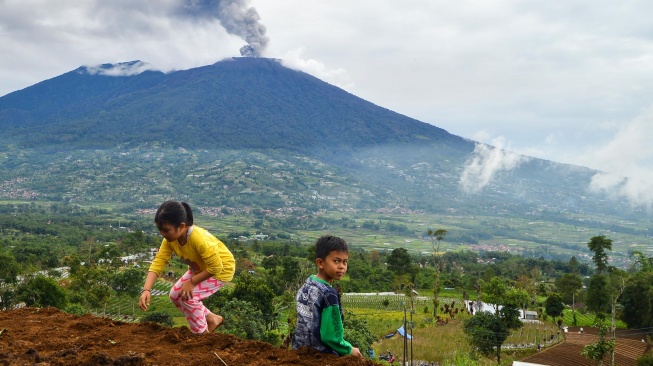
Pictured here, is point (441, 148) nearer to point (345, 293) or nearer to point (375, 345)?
point (345, 293)

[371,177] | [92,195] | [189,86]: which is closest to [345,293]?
[92,195]

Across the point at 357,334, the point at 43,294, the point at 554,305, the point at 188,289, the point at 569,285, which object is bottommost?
the point at 554,305

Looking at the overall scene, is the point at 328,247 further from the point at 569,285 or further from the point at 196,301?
the point at 569,285

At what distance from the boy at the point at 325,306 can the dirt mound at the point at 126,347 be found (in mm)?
74

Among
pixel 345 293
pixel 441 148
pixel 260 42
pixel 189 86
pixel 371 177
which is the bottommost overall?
pixel 345 293

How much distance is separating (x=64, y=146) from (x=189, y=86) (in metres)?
46.7

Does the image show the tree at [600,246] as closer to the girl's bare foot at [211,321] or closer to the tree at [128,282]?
the tree at [128,282]

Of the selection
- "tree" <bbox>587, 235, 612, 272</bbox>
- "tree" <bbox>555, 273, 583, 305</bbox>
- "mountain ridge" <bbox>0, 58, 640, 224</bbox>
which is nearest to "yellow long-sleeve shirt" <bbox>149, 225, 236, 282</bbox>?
Answer: "tree" <bbox>587, 235, 612, 272</bbox>

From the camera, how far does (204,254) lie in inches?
135

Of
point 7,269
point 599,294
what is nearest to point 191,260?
point 7,269

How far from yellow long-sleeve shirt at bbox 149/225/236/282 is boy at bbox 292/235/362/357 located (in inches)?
34.2

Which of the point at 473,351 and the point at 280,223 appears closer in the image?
the point at 473,351

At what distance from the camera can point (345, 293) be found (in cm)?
4231

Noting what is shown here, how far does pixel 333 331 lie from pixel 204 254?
3.90ft
